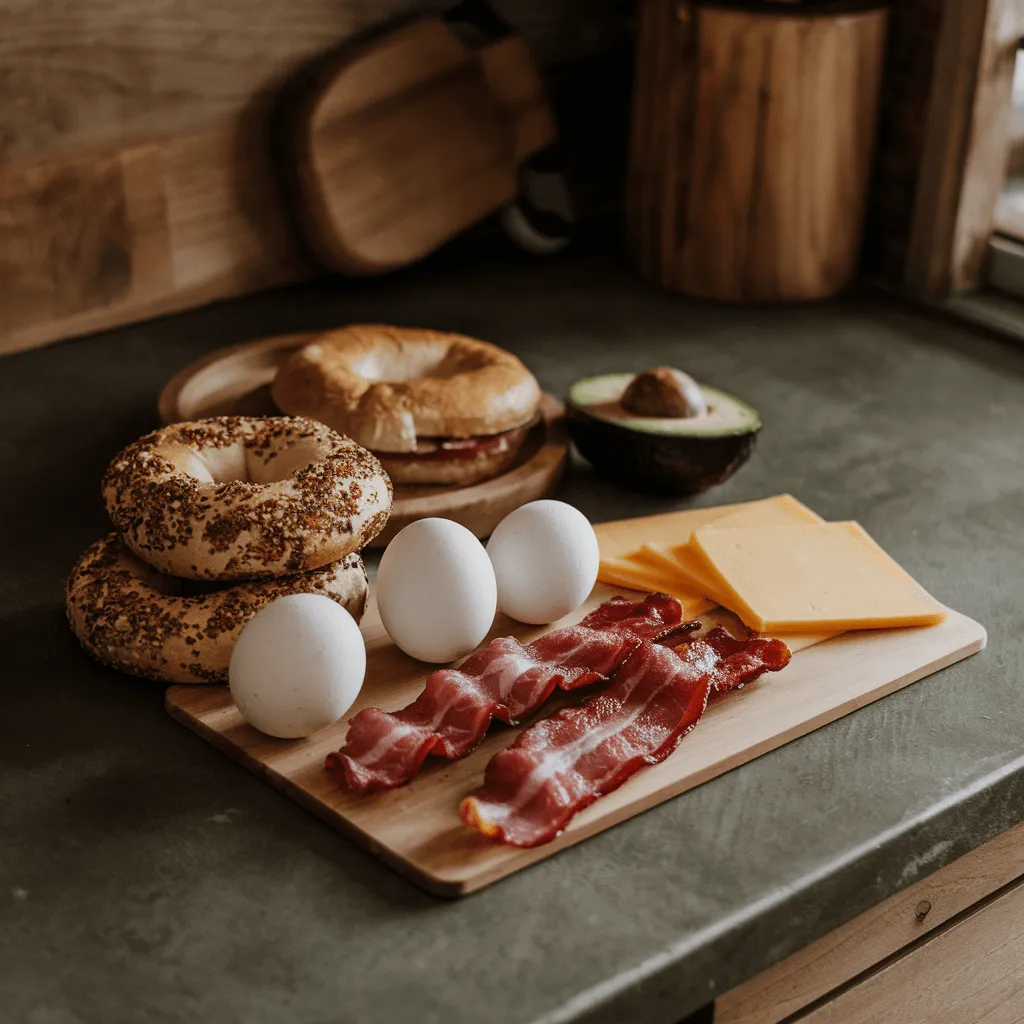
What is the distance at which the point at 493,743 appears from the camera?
103cm

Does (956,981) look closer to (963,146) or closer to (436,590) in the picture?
(436,590)

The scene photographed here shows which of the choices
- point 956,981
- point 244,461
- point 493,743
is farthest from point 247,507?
point 956,981

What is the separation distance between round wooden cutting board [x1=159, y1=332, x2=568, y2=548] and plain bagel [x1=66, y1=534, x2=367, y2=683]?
167 mm

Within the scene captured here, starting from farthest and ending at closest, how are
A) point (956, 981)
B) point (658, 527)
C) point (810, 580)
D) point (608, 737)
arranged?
point (658, 527) → point (810, 580) → point (956, 981) → point (608, 737)

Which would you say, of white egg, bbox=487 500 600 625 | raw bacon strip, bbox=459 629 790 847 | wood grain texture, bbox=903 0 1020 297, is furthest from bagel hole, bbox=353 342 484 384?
wood grain texture, bbox=903 0 1020 297

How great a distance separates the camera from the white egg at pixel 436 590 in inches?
42.1

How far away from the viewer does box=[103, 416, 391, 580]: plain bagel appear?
1.09 meters

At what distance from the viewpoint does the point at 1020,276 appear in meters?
1.96

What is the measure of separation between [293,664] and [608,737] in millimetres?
232

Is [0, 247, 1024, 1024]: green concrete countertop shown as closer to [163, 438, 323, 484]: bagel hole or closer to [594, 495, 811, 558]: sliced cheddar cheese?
[594, 495, 811, 558]: sliced cheddar cheese

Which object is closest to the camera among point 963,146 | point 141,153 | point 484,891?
point 484,891

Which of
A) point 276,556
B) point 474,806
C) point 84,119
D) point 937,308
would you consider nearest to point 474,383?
point 276,556

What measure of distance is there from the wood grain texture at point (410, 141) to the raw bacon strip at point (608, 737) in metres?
0.95

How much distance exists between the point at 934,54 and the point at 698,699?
123 centimetres
